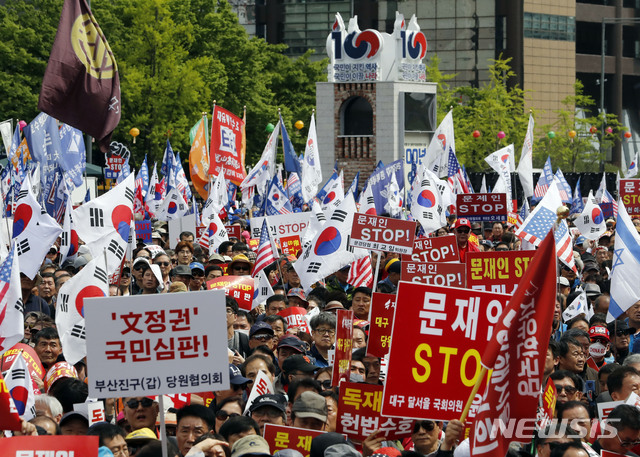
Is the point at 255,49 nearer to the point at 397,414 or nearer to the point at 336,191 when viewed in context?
the point at 336,191

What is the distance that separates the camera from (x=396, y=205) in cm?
2436

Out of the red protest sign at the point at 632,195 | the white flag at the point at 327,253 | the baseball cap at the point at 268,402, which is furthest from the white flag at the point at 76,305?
the red protest sign at the point at 632,195

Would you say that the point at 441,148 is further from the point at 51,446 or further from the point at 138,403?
the point at 51,446

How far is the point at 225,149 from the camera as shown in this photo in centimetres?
2317

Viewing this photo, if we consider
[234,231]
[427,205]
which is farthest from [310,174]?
[427,205]

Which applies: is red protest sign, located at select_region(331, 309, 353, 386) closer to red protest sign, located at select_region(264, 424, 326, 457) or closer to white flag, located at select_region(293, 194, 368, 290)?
red protest sign, located at select_region(264, 424, 326, 457)

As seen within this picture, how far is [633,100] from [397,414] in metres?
78.0

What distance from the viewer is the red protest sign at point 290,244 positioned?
53.6ft

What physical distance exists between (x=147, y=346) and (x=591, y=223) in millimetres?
16343

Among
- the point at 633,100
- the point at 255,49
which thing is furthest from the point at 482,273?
the point at 633,100

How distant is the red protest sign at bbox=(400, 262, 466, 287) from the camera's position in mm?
11430

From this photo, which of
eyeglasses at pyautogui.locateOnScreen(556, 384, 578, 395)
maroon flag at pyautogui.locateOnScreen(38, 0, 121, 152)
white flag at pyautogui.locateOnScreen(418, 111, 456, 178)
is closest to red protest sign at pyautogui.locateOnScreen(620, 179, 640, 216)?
white flag at pyautogui.locateOnScreen(418, 111, 456, 178)

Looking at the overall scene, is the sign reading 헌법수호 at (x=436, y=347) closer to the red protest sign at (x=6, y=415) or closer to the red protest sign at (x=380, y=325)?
the red protest sign at (x=6, y=415)

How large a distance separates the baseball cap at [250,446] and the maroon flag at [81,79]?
6.13 meters
